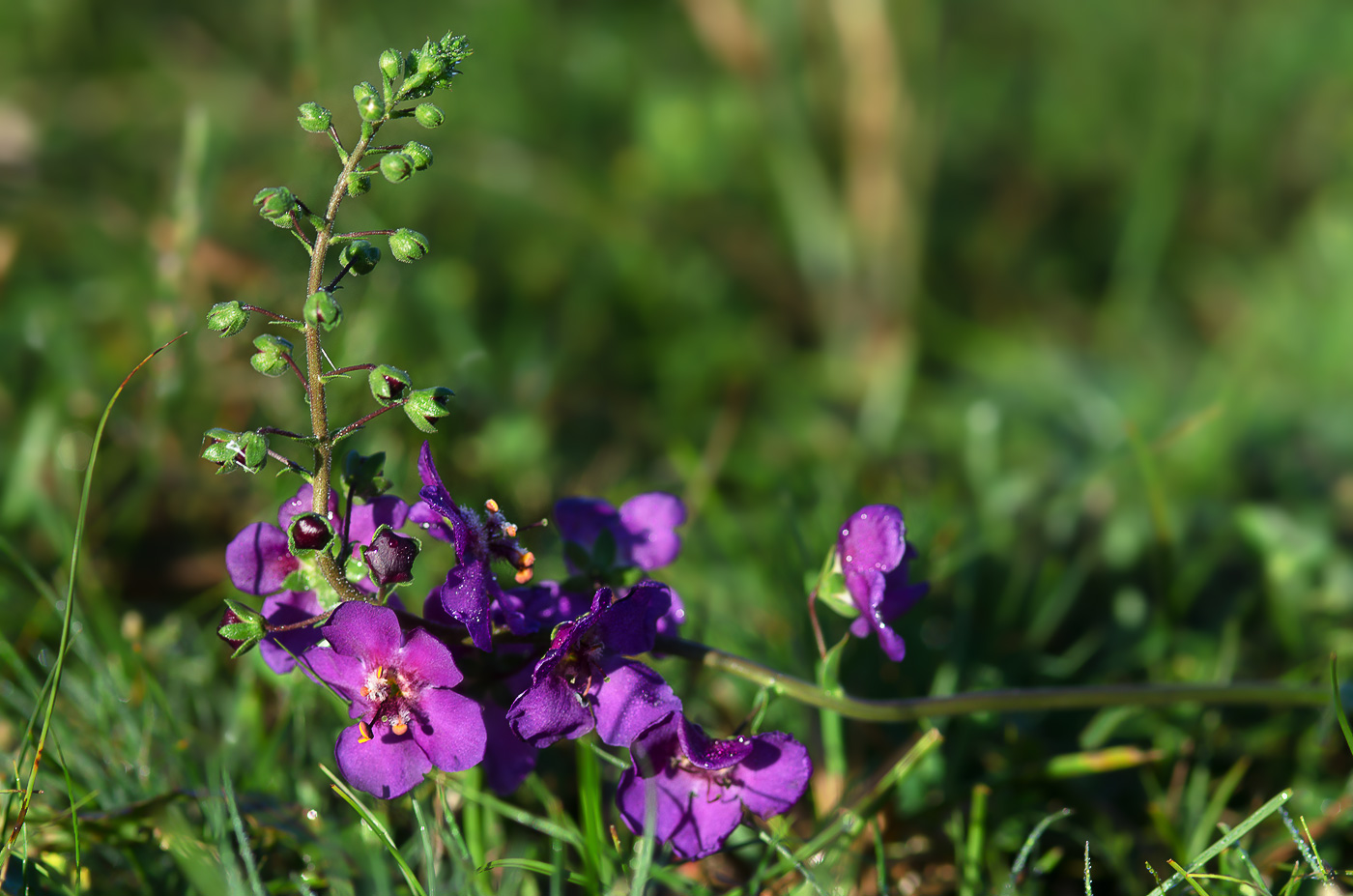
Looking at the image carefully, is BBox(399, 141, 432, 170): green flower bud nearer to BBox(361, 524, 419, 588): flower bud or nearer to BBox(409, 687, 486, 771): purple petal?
BBox(361, 524, 419, 588): flower bud

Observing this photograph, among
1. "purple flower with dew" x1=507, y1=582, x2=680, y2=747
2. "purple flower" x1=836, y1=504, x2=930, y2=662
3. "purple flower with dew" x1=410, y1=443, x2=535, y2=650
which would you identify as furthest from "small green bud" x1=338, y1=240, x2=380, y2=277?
"purple flower" x1=836, y1=504, x2=930, y2=662

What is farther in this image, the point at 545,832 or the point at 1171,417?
the point at 1171,417

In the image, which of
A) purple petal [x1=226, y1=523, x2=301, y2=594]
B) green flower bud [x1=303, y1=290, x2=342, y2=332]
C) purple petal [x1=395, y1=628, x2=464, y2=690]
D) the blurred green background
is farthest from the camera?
the blurred green background

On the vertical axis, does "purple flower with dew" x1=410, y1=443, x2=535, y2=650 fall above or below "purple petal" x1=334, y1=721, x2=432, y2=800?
above

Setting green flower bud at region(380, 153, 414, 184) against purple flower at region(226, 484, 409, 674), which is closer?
green flower bud at region(380, 153, 414, 184)

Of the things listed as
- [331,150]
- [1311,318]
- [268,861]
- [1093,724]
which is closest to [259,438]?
[268,861]

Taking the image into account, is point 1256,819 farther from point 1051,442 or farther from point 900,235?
point 900,235

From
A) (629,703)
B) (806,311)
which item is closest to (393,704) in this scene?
(629,703)

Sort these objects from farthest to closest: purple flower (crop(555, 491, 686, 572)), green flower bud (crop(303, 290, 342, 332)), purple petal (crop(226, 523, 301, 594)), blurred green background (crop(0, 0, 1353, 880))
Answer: blurred green background (crop(0, 0, 1353, 880))
purple flower (crop(555, 491, 686, 572))
purple petal (crop(226, 523, 301, 594))
green flower bud (crop(303, 290, 342, 332))
